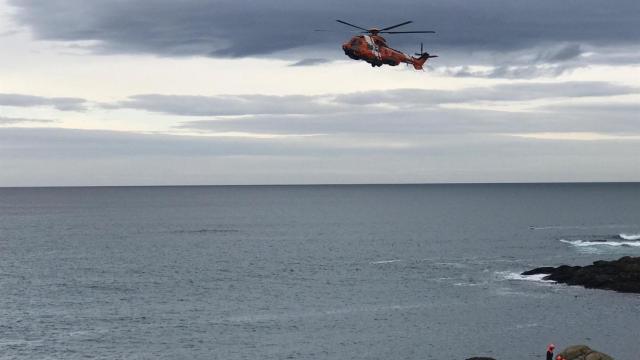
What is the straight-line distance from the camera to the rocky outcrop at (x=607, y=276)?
98.2 metres

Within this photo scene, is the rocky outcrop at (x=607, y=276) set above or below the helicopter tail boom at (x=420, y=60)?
→ below

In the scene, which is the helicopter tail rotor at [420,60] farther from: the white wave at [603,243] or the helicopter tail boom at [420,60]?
the white wave at [603,243]

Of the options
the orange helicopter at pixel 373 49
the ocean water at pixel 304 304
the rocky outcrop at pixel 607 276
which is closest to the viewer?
the orange helicopter at pixel 373 49

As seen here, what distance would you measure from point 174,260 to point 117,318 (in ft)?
174

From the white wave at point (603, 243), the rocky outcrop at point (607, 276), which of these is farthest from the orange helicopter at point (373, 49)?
the white wave at point (603, 243)

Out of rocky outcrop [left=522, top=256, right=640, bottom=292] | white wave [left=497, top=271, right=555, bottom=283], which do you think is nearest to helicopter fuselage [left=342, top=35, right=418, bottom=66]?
rocky outcrop [left=522, top=256, right=640, bottom=292]

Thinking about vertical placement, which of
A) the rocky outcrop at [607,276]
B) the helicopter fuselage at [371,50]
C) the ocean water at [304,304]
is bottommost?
the ocean water at [304,304]

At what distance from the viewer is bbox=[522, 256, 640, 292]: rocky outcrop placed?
98250mm

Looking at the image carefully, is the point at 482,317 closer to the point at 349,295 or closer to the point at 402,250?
the point at 349,295

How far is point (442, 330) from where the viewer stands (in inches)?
3164

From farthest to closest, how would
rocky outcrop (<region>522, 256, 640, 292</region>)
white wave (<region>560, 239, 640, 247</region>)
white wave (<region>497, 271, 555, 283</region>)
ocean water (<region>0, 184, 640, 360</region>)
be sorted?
1. white wave (<region>560, 239, 640, 247</region>)
2. white wave (<region>497, 271, 555, 283</region>)
3. rocky outcrop (<region>522, 256, 640, 292</region>)
4. ocean water (<region>0, 184, 640, 360</region>)

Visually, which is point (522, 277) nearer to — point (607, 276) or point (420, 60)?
point (607, 276)

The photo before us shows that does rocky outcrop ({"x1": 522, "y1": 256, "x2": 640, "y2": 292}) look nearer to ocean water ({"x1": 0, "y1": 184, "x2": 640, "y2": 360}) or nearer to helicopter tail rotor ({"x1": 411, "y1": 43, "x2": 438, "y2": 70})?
ocean water ({"x1": 0, "y1": 184, "x2": 640, "y2": 360})

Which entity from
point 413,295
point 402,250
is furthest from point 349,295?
point 402,250
